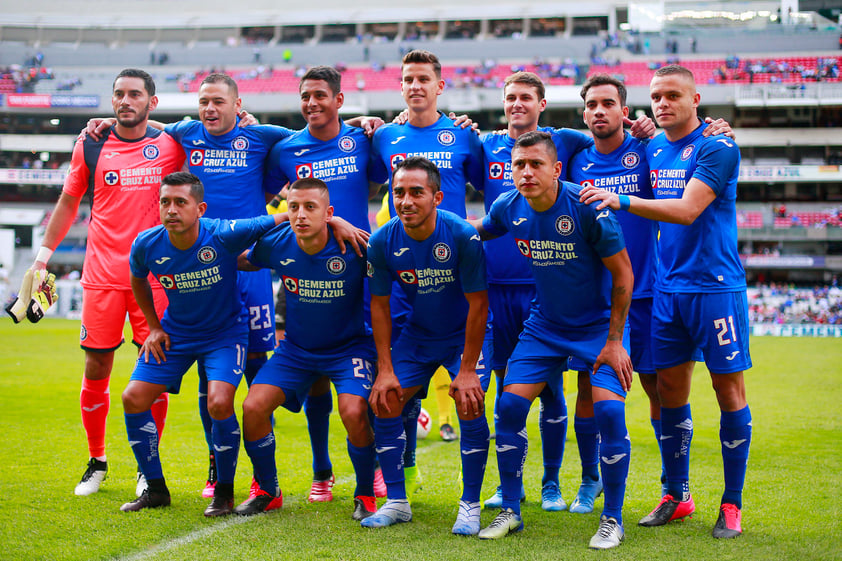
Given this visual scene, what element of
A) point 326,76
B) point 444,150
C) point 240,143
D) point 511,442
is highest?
point 326,76

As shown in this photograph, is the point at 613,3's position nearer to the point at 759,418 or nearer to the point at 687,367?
the point at 759,418

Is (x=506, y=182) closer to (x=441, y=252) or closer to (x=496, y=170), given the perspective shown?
(x=496, y=170)

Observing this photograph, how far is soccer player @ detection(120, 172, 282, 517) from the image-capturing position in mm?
4676

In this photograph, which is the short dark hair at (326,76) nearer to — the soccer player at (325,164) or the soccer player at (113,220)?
the soccer player at (325,164)

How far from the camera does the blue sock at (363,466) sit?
4.62 m

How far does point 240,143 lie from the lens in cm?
532

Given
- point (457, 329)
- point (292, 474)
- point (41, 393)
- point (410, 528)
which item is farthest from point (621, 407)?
point (41, 393)

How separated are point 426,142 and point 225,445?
2.29 m

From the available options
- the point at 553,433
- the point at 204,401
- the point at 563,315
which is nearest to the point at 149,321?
the point at 204,401

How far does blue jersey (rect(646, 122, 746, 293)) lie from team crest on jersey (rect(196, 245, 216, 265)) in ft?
8.93

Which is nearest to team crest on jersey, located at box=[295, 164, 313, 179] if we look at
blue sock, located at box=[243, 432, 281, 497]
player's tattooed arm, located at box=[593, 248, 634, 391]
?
blue sock, located at box=[243, 432, 281, 497]

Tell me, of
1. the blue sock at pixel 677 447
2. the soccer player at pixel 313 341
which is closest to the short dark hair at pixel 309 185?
the soccer player at pixel 313 341

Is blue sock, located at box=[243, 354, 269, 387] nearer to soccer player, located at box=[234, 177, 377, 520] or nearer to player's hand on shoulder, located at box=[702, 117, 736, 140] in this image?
soccer player, located at box=[234, 177, 377, 520]

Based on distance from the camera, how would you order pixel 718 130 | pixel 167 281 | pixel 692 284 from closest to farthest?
pixel 692 284 → pixel 718 130 → pixel 167 281
